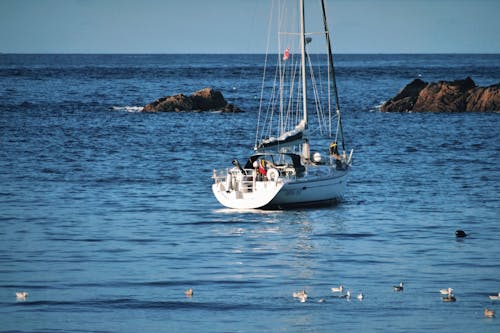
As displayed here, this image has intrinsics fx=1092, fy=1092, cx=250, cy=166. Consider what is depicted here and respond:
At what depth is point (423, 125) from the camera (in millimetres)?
91062

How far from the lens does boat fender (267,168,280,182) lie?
43906mm

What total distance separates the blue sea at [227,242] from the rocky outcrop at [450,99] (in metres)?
24.8

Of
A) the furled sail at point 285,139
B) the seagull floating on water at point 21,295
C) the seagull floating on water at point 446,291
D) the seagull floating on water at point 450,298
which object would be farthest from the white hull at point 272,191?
the seagull floating on water at point 21,295

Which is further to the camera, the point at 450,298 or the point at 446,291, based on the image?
the point at 446,291

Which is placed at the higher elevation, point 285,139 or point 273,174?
point 285,139

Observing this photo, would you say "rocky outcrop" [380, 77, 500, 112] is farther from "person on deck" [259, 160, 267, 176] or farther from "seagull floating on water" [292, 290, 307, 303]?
"seagull floating on water" [292, 290, 307, 303]

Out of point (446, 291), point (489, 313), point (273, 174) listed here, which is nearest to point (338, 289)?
point (446, 291)

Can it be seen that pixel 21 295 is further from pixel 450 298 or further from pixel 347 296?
pixel 450 298

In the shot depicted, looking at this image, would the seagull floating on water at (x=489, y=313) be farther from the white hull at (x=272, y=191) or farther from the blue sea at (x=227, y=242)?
the white hull at (x=272, y=191)

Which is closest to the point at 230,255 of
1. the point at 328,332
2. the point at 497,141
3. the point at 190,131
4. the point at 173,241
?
the point at 173,241

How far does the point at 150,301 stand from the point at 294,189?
52.7 ft

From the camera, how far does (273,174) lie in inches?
1732

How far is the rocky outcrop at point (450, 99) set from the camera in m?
103

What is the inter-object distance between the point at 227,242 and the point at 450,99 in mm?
70339
